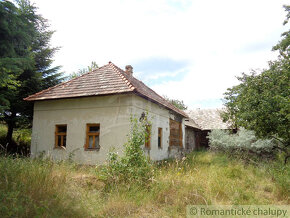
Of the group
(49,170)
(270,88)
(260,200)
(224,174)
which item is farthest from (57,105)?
(270,88)

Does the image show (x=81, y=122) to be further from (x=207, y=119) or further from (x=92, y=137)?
(x=207, y=119)

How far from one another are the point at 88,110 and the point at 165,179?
603 centimetres

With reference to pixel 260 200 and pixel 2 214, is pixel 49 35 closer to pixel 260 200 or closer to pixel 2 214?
pixel 2 214

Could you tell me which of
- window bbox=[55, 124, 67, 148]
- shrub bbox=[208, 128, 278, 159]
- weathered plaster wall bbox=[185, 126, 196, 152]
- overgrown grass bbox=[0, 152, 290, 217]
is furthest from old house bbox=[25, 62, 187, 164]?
weathered plaster wall bbox=[185, 126, 196, 152]

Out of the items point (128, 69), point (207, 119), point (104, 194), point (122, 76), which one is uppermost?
point (128, 69)

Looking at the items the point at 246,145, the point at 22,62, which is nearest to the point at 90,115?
the point at 22,62

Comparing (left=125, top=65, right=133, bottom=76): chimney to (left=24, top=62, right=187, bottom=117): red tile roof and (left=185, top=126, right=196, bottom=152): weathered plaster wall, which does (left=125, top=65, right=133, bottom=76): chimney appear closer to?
(left=24, top=62, right=187, bottom=117): red tile roof

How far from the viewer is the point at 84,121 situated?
11.2 metres

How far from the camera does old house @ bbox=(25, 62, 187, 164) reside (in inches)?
416

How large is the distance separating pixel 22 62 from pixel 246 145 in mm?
14909

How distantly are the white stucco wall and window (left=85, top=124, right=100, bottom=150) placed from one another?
22cm

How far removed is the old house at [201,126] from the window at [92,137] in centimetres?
1101

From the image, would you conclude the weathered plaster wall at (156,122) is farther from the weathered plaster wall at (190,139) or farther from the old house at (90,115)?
the weathered plaster wall at (190,139)

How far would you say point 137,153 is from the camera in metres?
6.83
